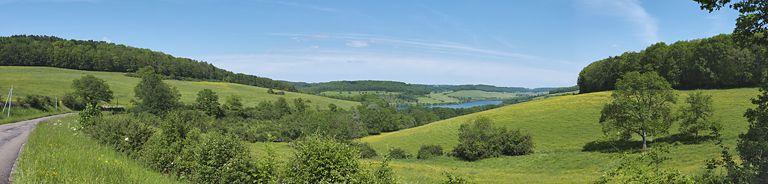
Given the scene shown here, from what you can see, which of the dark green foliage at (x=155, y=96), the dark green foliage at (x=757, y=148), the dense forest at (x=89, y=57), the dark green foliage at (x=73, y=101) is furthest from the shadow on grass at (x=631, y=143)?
the dense forest at (x=89, y=57)

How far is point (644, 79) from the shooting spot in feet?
172

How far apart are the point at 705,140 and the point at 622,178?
46.4 metres

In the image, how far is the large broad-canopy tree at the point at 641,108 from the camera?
51188 mm

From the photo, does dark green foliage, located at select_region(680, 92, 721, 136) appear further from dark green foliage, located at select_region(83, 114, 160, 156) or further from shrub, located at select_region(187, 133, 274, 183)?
dark green foliage, located at select_region(83, 114, 160, 156)

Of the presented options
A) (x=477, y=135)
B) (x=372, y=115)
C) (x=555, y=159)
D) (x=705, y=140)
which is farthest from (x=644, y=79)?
(x=372, y=115)

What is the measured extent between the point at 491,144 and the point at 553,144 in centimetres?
877

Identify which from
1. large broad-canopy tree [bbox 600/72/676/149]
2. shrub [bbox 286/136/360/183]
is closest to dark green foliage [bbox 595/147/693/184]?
shrub [bbox 286/136/360/183]

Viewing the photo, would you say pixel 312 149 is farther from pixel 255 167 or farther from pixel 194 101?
pixel 194 101

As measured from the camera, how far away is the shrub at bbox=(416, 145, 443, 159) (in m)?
68.6

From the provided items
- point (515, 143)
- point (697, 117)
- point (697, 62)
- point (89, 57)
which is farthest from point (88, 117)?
point (89, 57)

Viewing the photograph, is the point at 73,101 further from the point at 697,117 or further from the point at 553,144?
the point at 697,117

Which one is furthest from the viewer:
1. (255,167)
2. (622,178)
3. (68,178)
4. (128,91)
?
(128,91)

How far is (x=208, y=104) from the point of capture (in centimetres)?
11831

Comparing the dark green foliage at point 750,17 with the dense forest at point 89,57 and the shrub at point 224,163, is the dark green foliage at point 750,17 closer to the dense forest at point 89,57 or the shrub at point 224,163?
the shrub at point 224,163
